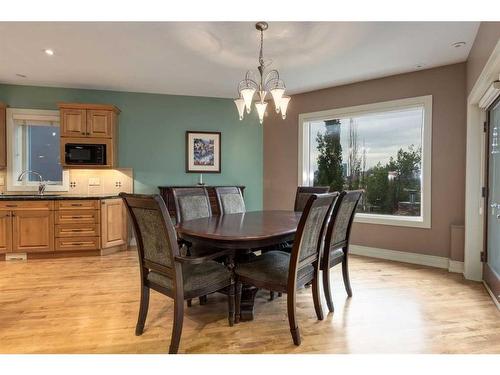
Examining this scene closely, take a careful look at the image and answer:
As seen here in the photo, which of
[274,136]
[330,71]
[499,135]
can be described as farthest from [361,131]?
[499,135]

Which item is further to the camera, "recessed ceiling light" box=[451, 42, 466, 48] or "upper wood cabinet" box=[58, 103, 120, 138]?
"upper wood cabinet" box=[58, 103, 120, 138]

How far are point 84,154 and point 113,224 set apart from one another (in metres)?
1.13

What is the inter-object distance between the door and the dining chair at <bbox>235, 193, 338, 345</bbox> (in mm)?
1718

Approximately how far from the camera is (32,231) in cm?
402

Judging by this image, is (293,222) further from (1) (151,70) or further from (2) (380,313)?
(1) (151,70)

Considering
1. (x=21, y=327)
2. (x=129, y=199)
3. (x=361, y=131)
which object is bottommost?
(x=21, y=327)

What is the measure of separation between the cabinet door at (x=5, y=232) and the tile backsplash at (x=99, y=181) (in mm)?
833

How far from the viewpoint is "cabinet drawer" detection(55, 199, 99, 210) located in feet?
13.5

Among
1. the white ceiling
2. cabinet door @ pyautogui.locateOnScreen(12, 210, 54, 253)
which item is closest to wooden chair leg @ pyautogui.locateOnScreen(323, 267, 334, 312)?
the white ceiling

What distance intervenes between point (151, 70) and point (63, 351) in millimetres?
3241

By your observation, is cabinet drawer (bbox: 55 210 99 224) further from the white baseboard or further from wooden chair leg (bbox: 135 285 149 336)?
the white baseboard

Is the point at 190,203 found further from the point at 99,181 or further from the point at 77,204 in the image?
the point at 99,181

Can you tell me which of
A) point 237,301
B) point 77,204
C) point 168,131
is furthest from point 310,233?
point 168,131

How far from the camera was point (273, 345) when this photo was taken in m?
1.98
